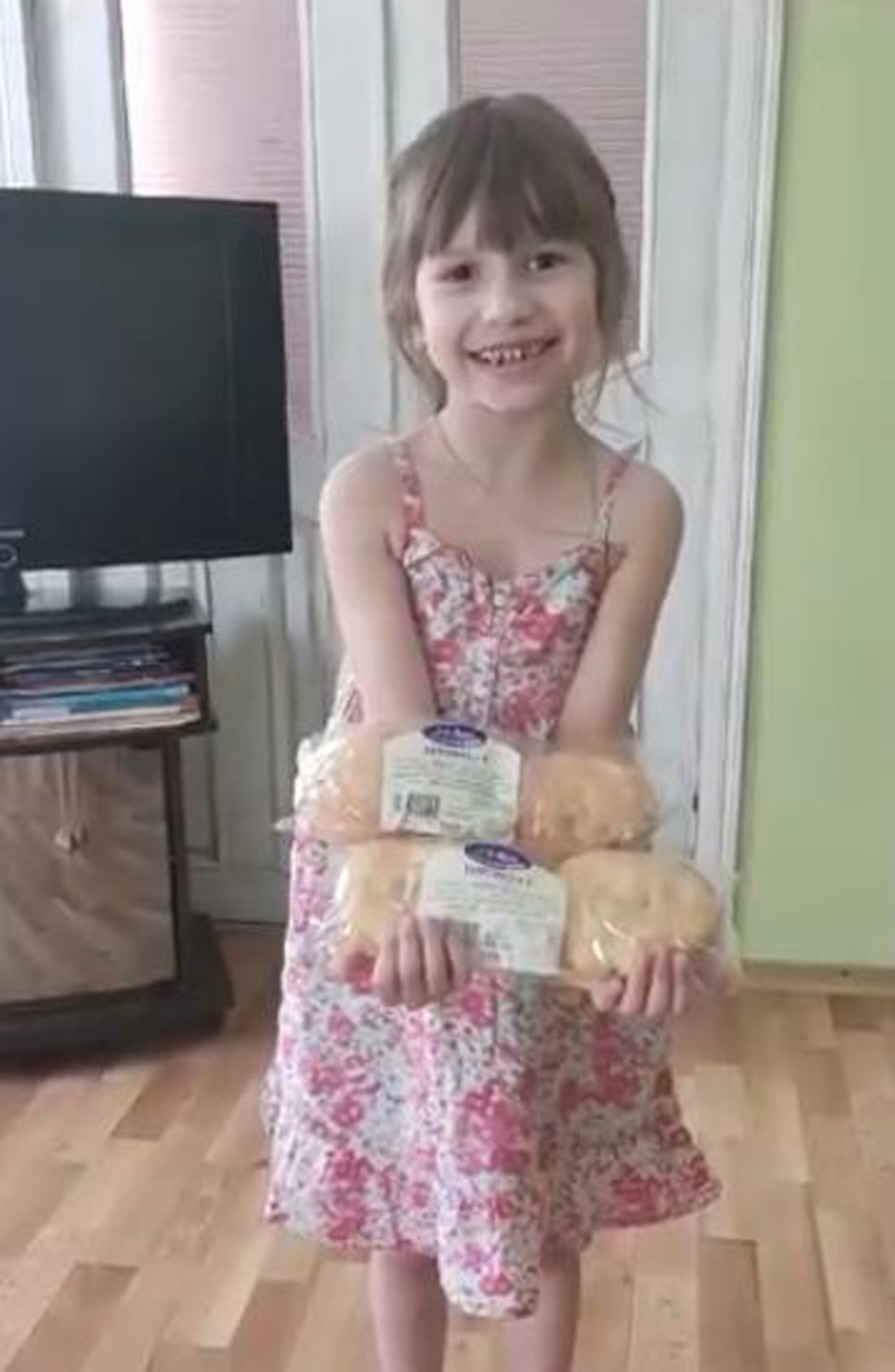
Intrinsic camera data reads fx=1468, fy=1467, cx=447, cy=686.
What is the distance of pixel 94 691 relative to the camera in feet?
6.90

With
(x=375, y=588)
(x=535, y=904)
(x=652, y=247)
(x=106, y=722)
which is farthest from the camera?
(x=652, y=247)

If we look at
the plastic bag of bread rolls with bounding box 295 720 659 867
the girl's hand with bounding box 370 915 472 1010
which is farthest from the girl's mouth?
the girl's hand with bounding box 370 915 472 1010

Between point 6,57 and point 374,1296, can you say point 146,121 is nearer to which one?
point 6,57

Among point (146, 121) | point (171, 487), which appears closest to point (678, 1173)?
point (171, 487)

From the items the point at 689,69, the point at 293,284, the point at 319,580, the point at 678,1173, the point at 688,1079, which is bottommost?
the point at 688,1079

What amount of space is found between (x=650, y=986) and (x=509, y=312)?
1.55 feet

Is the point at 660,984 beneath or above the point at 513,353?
beneath

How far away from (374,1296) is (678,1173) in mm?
318

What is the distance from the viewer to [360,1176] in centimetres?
126

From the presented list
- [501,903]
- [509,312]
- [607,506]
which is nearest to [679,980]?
[501,903]

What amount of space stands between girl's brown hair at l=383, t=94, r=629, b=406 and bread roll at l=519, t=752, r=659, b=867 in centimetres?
33

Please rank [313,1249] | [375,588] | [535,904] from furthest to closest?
[313,1249]
[375,588]
[535,904]

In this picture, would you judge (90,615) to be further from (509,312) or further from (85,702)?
(509,312)

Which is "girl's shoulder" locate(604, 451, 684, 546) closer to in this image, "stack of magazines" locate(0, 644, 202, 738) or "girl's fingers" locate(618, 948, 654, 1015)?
"girl's fingers" locate(618, 948, 654, 1015)
